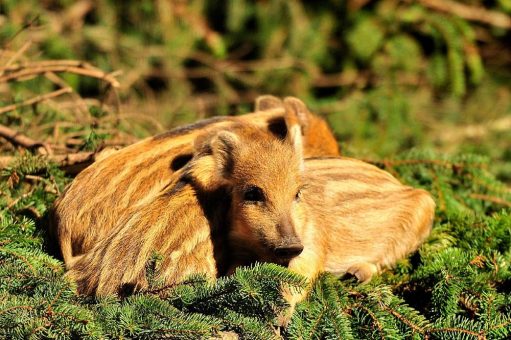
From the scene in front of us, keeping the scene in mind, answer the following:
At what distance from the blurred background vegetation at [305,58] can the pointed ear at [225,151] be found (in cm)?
383

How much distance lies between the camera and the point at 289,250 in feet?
10.9

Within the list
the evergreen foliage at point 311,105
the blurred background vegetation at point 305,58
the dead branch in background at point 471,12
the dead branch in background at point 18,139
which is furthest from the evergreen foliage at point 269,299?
the dead branch in background at point 471,12

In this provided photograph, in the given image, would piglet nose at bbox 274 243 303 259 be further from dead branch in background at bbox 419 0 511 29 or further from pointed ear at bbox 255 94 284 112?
dead branch in background at bbox 419 0 511 29

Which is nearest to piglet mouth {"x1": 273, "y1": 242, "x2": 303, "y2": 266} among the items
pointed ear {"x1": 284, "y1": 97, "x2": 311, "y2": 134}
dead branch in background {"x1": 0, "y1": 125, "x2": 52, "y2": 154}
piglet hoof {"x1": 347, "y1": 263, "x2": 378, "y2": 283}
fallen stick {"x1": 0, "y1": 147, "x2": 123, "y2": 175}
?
piglet hoof {"x1": 347, "y1": 263, "x2": 378, "y2": 283}

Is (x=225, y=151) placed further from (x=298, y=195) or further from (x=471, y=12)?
(x=471, y=12)

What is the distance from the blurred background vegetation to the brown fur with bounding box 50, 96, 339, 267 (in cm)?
349

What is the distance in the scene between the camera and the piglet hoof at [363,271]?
3.88 meters

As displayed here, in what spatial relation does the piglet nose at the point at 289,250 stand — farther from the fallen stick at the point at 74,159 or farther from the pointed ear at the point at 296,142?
the fallen stick at the point at 74,159

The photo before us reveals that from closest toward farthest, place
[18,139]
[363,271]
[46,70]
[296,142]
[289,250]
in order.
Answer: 1. [289,250]
2. [296,142]
3. [363,271]
4. [18,139]
5. [46,70]

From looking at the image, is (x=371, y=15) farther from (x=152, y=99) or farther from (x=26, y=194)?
(x=26, y=194)

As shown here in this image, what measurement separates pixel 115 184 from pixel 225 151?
0.54m

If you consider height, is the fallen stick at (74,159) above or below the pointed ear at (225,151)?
below

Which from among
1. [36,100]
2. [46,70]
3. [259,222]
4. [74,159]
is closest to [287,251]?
[259,222]

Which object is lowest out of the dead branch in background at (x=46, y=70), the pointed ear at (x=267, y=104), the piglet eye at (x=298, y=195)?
the pointed ear at (x=267, y=104)
